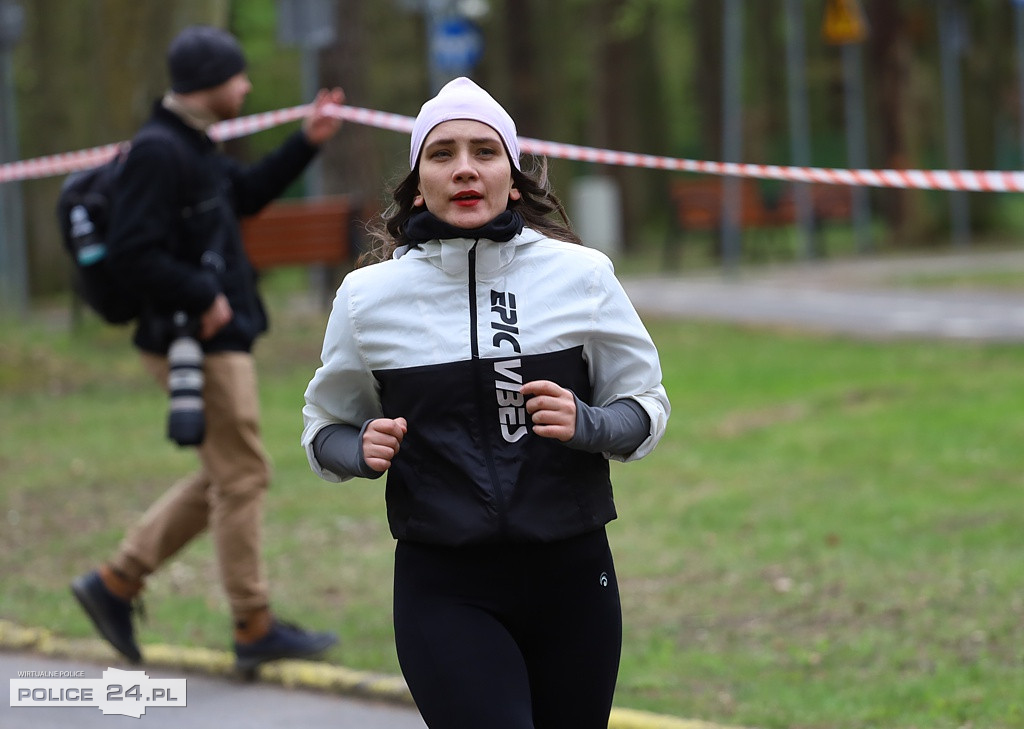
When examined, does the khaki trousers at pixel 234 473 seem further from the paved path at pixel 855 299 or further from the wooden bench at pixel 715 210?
the wooden bench at pixel 715 210

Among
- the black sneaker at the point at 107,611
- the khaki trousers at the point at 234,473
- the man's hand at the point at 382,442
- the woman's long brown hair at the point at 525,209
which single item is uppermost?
A: the woman's long brown hair at the point at 525,209

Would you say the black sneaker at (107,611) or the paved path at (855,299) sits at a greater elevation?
→ the black sneaker at (107,611)

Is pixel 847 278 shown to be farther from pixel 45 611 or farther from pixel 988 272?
pixel 45 611

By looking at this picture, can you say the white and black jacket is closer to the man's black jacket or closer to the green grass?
the green grass

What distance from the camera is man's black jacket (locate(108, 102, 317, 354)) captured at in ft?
18.0

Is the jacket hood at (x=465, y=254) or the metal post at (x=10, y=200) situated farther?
the metal post at (x=10, y=200)

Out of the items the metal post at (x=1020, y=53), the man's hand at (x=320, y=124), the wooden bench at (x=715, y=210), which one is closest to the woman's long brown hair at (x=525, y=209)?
the man's hand at (x=320, y=124)

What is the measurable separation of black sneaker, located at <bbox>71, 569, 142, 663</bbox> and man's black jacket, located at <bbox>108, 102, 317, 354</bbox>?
0.90m

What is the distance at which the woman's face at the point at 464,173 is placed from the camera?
3.31 metres

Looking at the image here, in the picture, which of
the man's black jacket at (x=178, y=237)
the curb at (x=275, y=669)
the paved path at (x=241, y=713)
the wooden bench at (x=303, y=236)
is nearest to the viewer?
the curb at (x=275, y=669)

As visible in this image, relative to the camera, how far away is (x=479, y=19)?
3638cm

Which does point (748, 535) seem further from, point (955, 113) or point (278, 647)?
point (955, 113)

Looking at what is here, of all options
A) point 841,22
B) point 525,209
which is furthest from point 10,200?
point 525,209

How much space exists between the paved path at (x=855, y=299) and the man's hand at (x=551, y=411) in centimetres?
1131
